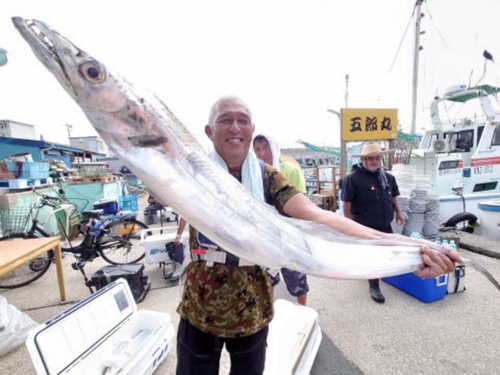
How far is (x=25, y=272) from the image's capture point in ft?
15.9

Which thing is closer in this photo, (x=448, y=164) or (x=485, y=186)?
(x=448, y=164)

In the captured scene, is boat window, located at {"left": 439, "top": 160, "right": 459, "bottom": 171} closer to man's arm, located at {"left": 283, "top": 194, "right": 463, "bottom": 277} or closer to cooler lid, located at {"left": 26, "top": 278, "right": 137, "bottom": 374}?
man's arm, located at {"left": 283, "top": 194, "right": 463, "bottom": 277}

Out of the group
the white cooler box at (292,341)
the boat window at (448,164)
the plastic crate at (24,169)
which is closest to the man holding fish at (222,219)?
the white cooler box at (292,341)

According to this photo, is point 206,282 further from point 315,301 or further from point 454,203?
point 454,203

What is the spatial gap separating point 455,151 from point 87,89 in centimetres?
1153

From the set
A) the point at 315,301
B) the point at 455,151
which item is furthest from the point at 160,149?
the point at 455,151

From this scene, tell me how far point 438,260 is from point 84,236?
18.4 feet

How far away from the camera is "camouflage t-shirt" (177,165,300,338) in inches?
56.8

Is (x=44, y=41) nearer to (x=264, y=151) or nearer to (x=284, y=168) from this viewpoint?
(x=264, y=151)

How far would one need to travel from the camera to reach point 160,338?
248 cm

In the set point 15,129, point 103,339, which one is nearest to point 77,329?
point 103,339

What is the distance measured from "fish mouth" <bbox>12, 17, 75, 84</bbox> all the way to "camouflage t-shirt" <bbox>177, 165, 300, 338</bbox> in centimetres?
101

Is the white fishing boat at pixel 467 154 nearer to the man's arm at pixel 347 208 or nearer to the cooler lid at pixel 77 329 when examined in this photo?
the man's arm at pixel 347 208

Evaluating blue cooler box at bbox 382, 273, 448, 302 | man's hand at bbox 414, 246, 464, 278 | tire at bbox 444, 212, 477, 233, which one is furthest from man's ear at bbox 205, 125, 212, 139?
tire at bbox 444, 212, 477, 233
